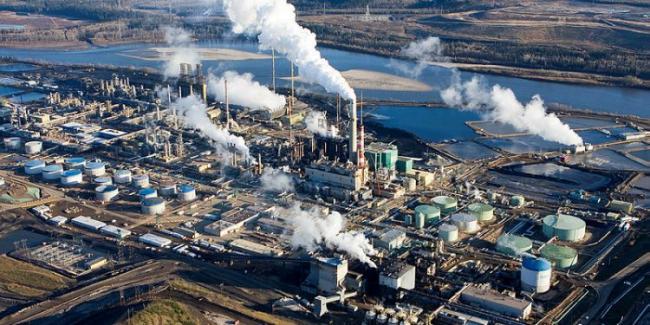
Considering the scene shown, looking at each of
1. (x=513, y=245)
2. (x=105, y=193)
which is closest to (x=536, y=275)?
(x=513, y=245)

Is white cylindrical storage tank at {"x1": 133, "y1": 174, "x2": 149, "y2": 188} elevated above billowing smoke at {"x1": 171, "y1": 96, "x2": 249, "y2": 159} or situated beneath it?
situated beneath

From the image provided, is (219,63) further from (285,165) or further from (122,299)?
(122,299)

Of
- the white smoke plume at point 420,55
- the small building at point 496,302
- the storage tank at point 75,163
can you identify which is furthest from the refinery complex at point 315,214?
the white smoke plume at point 420,55

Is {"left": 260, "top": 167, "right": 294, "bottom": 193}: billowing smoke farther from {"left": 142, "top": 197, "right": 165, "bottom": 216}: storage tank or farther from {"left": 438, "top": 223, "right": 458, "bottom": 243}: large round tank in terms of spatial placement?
{"left": 438, "top": 223, "right": 458, "bottom": 243}: large round tank

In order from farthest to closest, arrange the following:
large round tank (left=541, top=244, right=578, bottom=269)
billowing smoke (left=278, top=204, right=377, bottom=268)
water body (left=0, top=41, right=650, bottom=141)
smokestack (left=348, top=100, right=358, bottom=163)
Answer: water body (left=0, top=41, right=650, bottom=141) → smokestack (left=348, top=100, right=358, bottom=163) → large round tank (left=541, top=244, right=578, bottom=269) → billowing smoke (left=278, top=204, right=377, bottom=268)

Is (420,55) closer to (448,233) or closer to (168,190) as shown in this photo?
(168,190)

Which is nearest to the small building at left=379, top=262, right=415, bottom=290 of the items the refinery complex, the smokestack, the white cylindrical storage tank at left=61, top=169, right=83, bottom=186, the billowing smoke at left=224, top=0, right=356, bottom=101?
the refinery complex

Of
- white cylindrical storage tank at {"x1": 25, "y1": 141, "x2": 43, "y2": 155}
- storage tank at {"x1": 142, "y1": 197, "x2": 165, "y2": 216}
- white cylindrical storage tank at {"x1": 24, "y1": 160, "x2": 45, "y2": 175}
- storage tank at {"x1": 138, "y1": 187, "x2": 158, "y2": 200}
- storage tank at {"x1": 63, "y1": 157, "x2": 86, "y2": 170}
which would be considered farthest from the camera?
white cylindrical storage tank at {"x1": 25, "y1": 141, "x2": 43, "y2": 155}

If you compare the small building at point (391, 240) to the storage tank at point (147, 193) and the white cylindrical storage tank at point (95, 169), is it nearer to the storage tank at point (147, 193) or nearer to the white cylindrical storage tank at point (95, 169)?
the storage tank at point (147, 193)

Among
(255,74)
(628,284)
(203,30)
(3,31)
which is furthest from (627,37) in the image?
(3,31)
